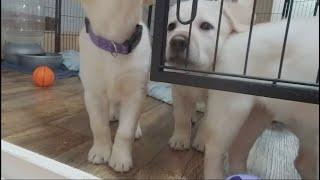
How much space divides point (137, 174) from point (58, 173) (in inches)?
11.3

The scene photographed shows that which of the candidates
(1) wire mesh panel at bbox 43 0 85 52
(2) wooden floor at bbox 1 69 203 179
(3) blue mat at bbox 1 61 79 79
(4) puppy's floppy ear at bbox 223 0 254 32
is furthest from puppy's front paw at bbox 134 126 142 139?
(1) wire mesh panel at bbox 43 0 85 52

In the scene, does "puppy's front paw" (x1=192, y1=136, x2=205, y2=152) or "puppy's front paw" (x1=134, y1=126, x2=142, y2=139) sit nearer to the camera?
"puppy's front paw" (x1=192, y1=136, x2=205, y2=152)

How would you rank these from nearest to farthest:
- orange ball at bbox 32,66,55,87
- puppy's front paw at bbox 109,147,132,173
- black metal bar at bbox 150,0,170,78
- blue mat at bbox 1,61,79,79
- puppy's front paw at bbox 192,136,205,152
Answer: black metal bar at bbox 150,0,170,78, puppy's front paw at bbox 109,147,132,173, puppy's front paw at bbox 192,136,205,152, orange ball at bbox 32,66,55,87, blue mat at bbox 1,61,79,79

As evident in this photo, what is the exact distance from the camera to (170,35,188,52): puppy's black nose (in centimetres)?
85

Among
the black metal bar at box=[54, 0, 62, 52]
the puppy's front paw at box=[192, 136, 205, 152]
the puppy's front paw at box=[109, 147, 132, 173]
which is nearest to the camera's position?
the puppy's front paw at box=[109, 147, 132, 173]

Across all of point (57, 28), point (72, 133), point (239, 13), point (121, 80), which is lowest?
point (72, 133)

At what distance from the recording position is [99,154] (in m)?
0.99

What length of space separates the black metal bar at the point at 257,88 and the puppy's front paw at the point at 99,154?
1.24 feet

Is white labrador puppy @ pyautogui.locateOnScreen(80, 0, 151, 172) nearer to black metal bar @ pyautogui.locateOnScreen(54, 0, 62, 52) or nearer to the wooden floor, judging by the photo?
the wooden floor

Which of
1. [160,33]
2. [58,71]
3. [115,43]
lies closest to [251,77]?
[160,33]

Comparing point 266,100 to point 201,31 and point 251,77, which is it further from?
point 201,31

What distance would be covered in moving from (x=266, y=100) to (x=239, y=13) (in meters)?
0.31

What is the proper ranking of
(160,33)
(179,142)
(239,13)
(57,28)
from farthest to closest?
1. (57,28)
2. (179,142)
3. (239,13)
4. (160,33)

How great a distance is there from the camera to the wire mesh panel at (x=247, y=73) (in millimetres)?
624
